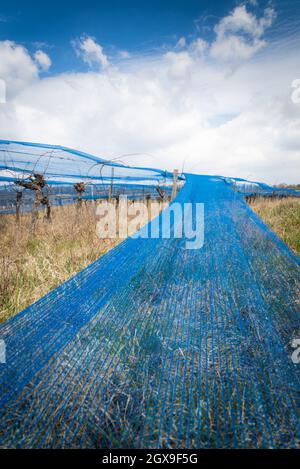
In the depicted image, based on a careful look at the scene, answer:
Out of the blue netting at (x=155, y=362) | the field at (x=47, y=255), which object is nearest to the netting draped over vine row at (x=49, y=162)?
the field at (x=47, y=255)

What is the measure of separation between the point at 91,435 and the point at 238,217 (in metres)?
2.49

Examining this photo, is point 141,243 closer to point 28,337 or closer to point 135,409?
point 28,337

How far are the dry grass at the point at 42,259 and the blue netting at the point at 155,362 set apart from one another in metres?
0.75

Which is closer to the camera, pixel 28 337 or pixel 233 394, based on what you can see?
pixel 233 394

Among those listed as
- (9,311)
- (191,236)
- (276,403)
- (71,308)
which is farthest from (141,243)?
(276,403)

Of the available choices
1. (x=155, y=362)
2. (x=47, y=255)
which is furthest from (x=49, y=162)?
(x=155, y=362)

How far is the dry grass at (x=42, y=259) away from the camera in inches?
69.8

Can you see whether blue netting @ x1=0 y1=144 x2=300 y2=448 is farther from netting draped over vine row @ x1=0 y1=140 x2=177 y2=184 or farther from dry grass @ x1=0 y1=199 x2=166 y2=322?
netting draped over vine row @ x1=0 y1=140 x2=177 y2=184

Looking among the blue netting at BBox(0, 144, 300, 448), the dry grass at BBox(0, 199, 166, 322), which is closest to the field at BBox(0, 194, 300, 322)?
the dry grass at BBox(0, 199, 166, 322)

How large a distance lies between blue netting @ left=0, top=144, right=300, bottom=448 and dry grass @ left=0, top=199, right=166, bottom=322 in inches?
29.7

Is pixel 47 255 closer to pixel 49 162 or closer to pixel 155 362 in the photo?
pixel 155 362

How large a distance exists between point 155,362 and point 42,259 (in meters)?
2.14

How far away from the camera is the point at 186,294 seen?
140cm

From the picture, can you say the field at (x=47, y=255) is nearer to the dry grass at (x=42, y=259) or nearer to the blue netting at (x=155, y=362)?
the dry grass at (x=42, y=259)
